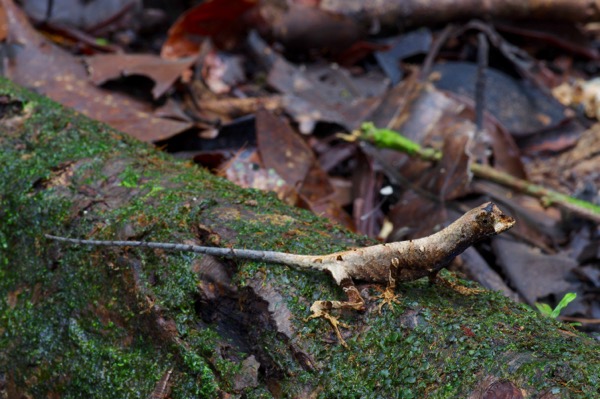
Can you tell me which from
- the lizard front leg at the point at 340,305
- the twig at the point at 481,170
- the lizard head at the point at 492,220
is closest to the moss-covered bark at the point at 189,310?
the lizard front leg at the point at 340,305

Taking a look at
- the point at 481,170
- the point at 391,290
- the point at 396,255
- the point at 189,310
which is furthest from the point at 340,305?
the point at 481,170

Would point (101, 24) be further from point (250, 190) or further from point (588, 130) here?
point (588, 130)

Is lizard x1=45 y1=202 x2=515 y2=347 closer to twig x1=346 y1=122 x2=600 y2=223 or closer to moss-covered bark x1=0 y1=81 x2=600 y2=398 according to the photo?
moss-covered bark x1=0 y1=81 x2=600 y2=398

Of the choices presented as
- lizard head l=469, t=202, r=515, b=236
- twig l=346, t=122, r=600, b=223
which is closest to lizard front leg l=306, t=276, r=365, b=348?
lizard head l=469, t=202, r=515, b=236

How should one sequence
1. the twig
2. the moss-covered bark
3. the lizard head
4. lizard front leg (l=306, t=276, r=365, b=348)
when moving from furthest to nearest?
the twig, the lizard head, lizard front leg (l=306, t=276, r=365, b=348), the moss-covered bark

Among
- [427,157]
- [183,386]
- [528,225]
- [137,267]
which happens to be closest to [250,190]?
[137,267]

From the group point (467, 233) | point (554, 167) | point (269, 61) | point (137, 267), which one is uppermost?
point (467, 233)
